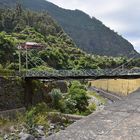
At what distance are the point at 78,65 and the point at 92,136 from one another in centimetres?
7959

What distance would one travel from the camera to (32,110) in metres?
Result: 38.9

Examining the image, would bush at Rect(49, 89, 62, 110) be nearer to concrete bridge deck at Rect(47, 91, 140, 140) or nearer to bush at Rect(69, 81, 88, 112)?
bush at Rect(69, 81, 88, 112)

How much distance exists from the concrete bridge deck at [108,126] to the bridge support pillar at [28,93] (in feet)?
127

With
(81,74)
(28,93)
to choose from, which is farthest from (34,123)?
(81,74)

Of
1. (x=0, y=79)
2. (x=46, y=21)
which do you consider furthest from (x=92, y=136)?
(x=46, y=21)

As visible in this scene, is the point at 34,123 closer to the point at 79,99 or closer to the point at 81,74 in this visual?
the point at 81,74

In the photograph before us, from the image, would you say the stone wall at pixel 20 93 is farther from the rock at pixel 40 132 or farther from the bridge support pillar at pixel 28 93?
the rock at pixel 40 132

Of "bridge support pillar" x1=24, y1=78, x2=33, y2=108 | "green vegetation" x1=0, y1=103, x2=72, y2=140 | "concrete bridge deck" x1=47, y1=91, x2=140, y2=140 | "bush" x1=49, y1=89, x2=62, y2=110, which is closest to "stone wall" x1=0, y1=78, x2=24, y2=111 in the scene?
"bridge support pillar" x1=24, y1=78, x2=33, y2=108

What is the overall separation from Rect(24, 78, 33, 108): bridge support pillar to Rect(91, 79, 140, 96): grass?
1411 centimetres

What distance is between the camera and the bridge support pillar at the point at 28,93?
41.7 meters

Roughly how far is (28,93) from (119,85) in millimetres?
25537

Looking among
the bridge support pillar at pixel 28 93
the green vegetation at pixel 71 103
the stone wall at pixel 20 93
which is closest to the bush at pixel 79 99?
the green vegetation at pixel 71 103

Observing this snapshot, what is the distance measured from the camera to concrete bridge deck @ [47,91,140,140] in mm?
2551

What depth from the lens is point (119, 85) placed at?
64.6 meters
